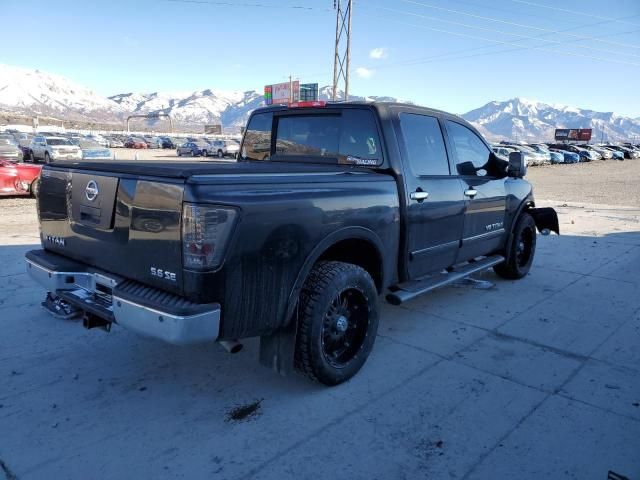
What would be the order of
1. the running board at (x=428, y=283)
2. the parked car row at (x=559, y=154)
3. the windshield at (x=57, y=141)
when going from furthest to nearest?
the parked car row at (x=559, y=154)
the windshield at (x=57, y=141)
the running board at (x=428, y=283)

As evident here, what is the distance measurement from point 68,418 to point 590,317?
454 centimetres

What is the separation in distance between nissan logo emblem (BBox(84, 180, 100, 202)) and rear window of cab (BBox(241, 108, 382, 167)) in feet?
5.89

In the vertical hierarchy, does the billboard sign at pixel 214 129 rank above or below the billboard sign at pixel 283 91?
below

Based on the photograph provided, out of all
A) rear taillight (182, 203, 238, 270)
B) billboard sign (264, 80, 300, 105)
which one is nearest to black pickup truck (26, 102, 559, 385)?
rear taillight (182, 203, 238, 270)

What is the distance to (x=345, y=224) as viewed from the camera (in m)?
3.15

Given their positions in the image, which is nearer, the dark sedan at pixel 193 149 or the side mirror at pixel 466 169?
the side mirror at pixel 466 169

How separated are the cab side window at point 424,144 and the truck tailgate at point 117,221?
6.94 ft

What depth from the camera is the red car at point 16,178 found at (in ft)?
38.7

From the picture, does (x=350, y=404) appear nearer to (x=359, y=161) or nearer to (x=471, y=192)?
(x=359, y=161)

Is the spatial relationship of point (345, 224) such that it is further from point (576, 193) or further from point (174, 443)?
point (576, 193)

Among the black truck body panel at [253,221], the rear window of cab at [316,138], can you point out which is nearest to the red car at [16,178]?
the rear window of cab at [316,138]

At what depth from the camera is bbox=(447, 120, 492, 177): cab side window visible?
461 cm

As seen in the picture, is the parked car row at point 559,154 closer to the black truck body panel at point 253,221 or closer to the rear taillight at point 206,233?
the black truck body panel at point 253,221

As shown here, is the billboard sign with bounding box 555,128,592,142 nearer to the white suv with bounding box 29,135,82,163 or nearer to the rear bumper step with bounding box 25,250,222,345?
the white suv with bounding box 29,135,82,163
